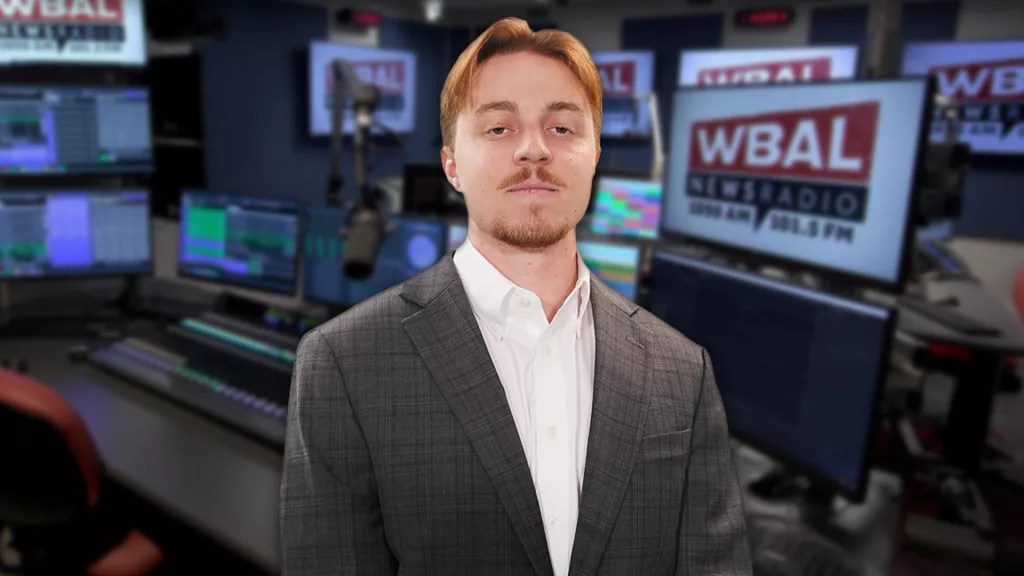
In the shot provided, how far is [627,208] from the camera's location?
9.12 ft

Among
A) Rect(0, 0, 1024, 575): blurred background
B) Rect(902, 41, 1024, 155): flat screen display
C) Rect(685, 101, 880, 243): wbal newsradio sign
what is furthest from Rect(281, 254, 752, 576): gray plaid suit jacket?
Rect(902, 41, 1024, 155): flat screen display

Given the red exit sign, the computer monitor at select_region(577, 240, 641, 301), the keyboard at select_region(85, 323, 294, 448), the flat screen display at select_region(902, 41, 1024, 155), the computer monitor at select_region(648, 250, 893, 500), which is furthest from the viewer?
the red exit sign

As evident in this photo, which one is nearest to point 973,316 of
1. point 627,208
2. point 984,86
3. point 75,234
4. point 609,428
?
point 627,208

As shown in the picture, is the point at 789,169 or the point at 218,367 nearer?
the point at 789,169

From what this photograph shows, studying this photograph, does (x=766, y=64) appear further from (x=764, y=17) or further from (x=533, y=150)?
(x=533, y=150)

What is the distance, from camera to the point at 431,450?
1.94ft

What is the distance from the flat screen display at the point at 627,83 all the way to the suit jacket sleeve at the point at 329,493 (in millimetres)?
5138

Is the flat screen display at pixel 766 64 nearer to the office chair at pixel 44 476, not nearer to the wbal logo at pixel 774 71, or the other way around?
the wbal logo at pixel 774 71

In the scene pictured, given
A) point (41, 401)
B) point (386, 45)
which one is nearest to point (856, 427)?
point (41, 401)

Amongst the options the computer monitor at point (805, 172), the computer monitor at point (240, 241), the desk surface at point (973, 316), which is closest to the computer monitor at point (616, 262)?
the computer monitor at point (805, 172)

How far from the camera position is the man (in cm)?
56

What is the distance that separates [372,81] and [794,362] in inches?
182

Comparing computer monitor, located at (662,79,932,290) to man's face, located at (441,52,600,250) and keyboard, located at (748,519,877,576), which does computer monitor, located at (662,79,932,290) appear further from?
man's face, located at (441,52,600,250)

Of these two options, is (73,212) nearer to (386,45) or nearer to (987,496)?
(987,496)
